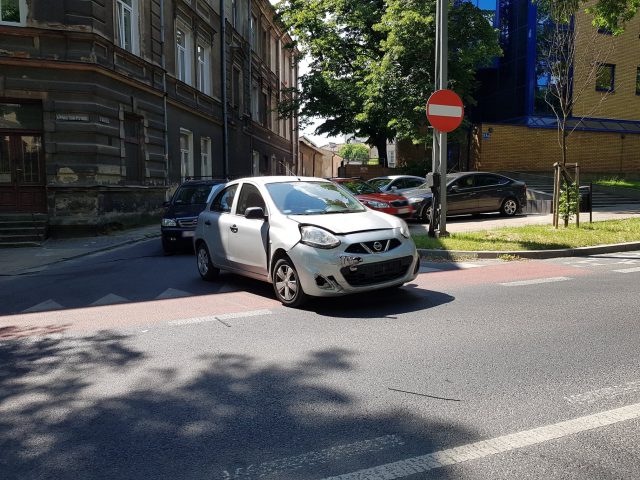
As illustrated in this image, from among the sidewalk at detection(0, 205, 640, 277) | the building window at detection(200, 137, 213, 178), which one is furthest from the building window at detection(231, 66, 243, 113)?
the sidewalk at detection(0, 205, 640, 277)

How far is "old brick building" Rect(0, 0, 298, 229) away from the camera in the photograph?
Result: 1434cm

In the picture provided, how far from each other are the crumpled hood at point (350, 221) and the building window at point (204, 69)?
18957 mm

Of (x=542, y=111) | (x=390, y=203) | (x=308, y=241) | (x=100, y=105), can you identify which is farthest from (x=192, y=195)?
(x=542, y=111)

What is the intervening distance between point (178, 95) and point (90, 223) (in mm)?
7960

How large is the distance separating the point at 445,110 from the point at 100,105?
9520 mm

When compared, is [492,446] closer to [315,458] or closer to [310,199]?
[315,458]

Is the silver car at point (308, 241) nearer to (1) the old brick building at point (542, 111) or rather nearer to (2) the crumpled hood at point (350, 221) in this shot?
(2) the crumpled hood at point (350, 221)

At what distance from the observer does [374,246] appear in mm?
6152

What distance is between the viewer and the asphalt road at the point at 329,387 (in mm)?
2926

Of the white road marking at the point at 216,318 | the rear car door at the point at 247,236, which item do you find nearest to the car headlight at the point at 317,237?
the rear car door at the point at 247,236

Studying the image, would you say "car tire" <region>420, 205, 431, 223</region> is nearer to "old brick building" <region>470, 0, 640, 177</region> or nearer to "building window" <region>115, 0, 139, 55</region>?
"building window" <region>115, 0, 139, 55</region>

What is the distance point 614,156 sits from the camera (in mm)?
31078

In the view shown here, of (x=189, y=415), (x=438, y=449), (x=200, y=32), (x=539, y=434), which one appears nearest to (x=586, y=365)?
(x=539, y=434)

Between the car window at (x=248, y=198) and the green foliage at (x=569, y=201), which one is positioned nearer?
the car window at (x=248, y=198)
